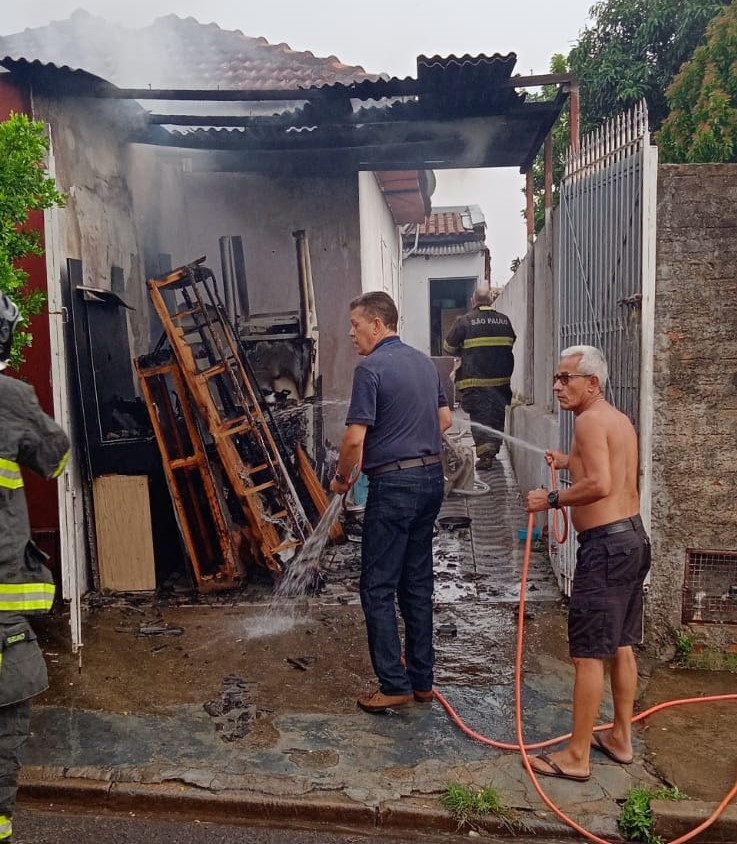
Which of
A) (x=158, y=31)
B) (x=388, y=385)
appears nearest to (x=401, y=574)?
(x=388, y=385)

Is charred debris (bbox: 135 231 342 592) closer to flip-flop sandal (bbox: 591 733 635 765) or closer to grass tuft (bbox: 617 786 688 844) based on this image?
flip-flop sandal (bbox: 591 733 635 765)

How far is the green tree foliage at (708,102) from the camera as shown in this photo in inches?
425

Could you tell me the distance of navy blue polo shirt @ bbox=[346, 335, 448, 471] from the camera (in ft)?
13.2

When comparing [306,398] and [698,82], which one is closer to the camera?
[306,398]

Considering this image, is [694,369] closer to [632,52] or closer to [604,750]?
[604,750]

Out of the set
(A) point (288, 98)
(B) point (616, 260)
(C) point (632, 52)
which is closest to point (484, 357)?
(A) point (288, 98)

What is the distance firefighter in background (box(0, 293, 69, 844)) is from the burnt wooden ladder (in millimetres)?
3152

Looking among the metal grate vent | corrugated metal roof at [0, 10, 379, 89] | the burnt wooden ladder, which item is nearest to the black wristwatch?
the metal grate vent

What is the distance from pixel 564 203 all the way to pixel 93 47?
5540 mm

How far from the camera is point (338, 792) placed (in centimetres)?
346

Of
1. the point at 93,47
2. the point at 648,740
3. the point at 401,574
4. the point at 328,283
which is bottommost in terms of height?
the point at 648,740

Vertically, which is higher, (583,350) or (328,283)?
(328,283)

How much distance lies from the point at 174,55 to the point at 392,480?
732cm

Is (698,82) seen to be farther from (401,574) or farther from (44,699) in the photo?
(44,699)
